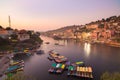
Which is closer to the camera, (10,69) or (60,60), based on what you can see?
(10,69)

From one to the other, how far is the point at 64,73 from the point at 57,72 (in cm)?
167

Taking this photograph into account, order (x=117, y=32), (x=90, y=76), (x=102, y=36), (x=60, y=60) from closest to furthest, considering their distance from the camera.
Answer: (x=90, y=76)
(x=60, y=60)
(x=117, y=32)
(x=102, y=36)

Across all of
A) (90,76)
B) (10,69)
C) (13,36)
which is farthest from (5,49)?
(90,76)

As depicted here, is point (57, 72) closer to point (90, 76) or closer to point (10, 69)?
point (90, 76)

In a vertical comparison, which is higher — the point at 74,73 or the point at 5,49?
the point at 5,49

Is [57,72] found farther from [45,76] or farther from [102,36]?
[102,36]

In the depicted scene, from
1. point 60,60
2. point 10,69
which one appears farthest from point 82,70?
point 10,69

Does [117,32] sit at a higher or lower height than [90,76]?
higher

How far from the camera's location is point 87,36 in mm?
134125

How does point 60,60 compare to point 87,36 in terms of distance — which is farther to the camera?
point 87,36

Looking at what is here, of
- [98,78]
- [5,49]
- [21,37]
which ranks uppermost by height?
[21,37]

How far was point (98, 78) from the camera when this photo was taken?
1049 inches

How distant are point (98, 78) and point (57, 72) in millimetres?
9179

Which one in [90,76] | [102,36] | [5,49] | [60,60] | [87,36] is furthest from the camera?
[87,36]
